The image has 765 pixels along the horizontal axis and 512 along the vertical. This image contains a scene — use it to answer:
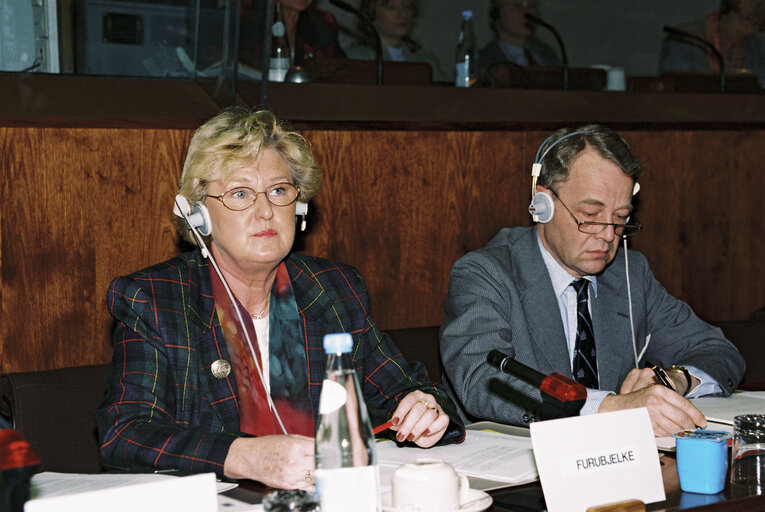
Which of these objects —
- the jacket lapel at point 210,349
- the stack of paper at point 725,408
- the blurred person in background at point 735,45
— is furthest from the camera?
the blurred person in background at point 735,45

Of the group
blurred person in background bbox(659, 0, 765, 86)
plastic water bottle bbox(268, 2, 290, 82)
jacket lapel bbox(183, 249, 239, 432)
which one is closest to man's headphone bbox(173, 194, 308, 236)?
jacket lapel bbox(183, 249, 239, 432)

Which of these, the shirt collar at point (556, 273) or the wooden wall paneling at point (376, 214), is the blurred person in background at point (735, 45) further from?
the shirt collar at point (556, 273)

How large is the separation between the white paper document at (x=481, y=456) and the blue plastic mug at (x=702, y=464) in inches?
9.0

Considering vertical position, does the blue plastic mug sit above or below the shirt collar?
below

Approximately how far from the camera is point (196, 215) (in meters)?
1.92

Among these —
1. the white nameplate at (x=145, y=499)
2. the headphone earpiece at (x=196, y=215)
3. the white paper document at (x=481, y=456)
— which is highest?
the headphone earpiece at (x=196, y=215)

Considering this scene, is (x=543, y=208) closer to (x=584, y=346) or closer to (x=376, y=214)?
(x=584, y=346)

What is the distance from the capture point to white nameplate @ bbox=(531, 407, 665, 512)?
127 centimetres

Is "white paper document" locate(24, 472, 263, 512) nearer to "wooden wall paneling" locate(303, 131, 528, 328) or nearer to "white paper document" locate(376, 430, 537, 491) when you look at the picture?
"white paper document" locate(376, 430, 537, 491)

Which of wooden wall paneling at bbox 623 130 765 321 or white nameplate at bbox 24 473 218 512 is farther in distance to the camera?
wooden wall paneling at bbox 623 130 765 321

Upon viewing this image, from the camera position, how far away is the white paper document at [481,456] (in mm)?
1459

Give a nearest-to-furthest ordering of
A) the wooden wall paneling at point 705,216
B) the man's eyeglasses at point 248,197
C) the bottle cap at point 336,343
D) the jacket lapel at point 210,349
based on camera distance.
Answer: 1. the bottle cap at point 336,343
2. the jacket lapel at point 210,349
3. the man's eyeglasses at point 248,197
4. the wooden wall paneling at point 705,216

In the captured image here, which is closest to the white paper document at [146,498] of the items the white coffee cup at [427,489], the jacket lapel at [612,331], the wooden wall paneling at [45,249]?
the white coffee cup at [427,489]

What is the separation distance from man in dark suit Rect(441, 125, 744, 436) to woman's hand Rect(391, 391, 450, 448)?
396mm
